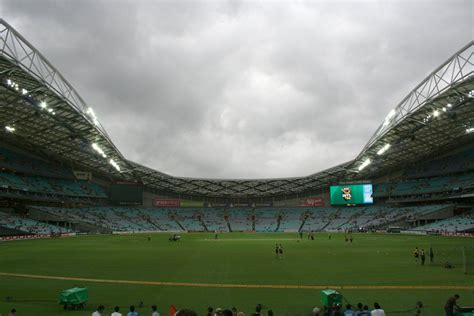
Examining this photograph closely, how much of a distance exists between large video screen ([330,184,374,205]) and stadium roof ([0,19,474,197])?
14.9ft

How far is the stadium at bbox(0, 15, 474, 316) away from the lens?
18.9 meters

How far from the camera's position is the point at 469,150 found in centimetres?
8031

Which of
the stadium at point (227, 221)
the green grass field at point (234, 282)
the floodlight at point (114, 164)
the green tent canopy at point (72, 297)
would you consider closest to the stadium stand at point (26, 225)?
the stadium at point (227, 221)

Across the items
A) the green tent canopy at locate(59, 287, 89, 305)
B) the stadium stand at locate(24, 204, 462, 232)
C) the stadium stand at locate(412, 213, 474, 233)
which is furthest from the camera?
the stadium stand at locate(24, 204, 462, 232)

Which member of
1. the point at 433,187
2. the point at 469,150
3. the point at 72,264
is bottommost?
the point at 72,264

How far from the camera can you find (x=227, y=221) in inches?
4262

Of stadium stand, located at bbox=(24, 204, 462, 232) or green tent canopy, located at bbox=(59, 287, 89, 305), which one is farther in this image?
stadium stand, located at bbox=(24, 204, 462, 232)

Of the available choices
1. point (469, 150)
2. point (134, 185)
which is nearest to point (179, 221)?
point (134, 185)

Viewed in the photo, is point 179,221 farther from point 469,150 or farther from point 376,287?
point 376,287

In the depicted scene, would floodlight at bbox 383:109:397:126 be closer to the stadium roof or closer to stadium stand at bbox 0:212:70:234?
the stadium roof

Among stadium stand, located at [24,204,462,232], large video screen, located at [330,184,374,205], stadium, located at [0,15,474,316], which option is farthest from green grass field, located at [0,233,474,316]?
large video screen, located at [330,184,374,205]

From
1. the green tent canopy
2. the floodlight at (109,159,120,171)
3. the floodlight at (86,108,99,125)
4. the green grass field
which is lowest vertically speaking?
the green grass field

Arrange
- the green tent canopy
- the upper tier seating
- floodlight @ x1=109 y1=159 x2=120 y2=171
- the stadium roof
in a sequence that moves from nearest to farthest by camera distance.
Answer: the green tent canopy → the stadium roof → the upper tier seating → floodlight @ x1=109 y1=159 x2=120 y2=171

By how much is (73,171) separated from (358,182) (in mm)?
74665
